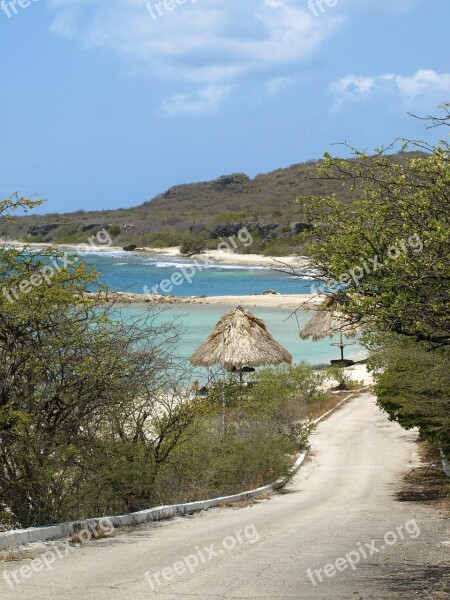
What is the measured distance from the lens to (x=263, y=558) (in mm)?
10164

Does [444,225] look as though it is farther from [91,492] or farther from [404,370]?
[404,370]

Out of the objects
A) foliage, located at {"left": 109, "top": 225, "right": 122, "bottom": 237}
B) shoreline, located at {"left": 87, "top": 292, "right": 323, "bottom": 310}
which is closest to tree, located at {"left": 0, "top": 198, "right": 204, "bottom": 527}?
shoreline, located at {"left": 87, "top": 292, "right": 323, "bottom": 310}

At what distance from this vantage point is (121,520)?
492 inches

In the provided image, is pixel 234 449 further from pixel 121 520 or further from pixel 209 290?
pixel 209 290

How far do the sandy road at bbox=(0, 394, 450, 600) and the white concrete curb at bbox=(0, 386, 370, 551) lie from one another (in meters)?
0.29

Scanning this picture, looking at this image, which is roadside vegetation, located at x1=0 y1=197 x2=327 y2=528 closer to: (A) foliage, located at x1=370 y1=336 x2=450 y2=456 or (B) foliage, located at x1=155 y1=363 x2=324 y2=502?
(B) foliage, located at x1=155 y1=363 x2=324 y2=502

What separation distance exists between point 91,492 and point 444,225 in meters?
6.91

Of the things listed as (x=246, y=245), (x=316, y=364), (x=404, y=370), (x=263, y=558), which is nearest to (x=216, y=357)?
(x=316, y=364)

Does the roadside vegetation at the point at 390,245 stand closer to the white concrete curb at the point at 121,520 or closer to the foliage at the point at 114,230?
the white concrete curb at the point at 121,520

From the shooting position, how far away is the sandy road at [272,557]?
8.29 m

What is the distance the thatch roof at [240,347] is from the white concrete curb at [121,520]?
44.7 ft

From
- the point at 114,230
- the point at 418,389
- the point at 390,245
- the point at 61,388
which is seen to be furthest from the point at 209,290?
the point at 114,230

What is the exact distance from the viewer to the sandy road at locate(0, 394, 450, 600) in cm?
829

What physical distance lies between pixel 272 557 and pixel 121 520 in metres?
3.04
